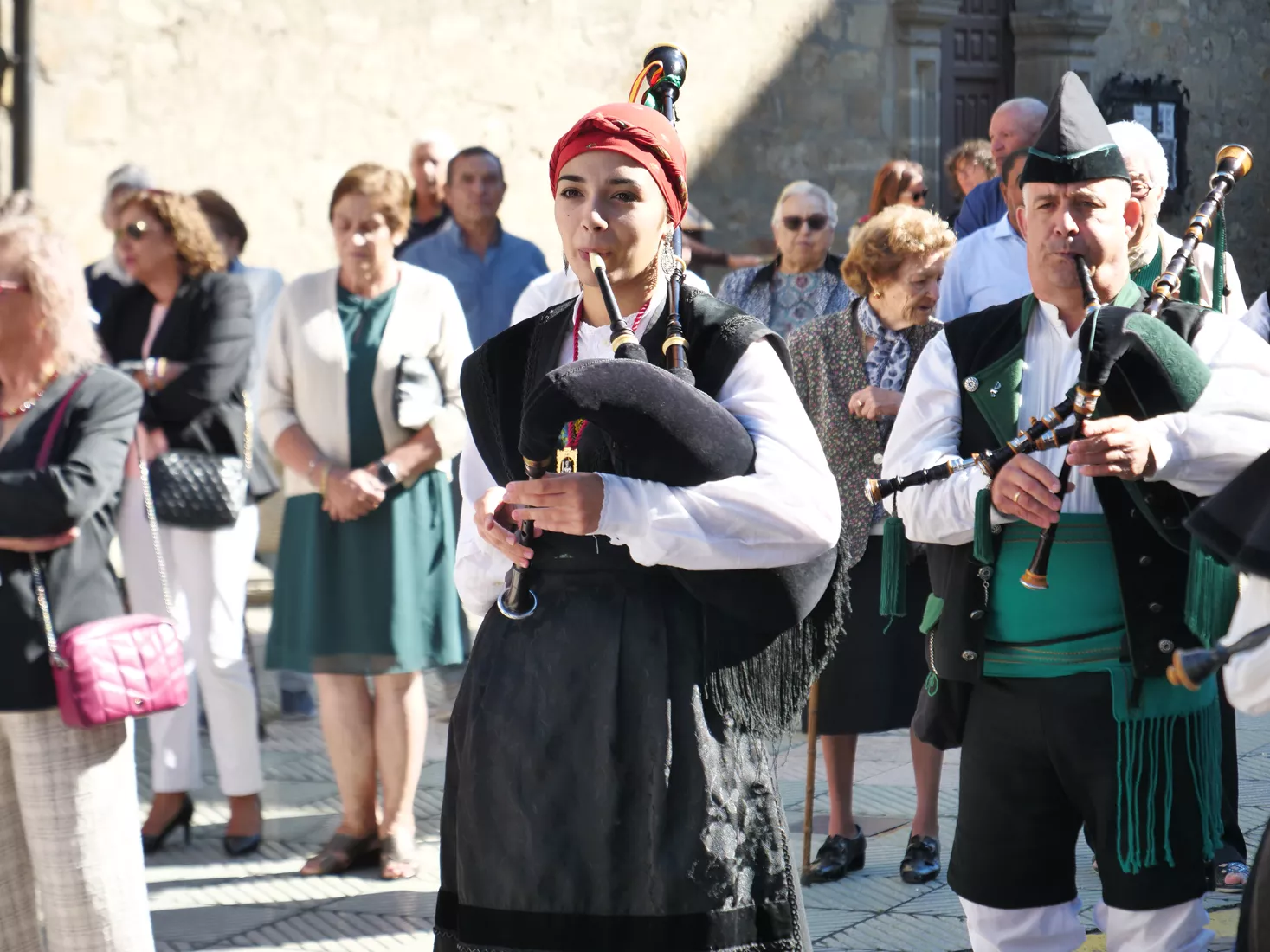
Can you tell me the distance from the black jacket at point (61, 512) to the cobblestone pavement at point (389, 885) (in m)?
1.14

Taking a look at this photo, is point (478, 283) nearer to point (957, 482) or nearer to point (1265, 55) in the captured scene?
point (957, 482)

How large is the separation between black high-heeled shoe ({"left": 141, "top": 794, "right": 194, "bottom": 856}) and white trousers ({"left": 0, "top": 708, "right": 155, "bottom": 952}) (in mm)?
1494

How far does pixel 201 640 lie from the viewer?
5.78 meters

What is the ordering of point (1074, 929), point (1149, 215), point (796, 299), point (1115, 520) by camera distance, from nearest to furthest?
point (1115, 520) → point (1074, 929) → point (1149, 215) → point (796, 299)

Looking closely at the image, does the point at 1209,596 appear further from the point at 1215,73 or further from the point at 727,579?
the point at 1215,73

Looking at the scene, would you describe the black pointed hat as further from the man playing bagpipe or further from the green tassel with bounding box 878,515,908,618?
the green tassel with bounding box 878,515,908,618

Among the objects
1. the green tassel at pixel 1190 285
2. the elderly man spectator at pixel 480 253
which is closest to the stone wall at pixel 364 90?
the elderly man spectator at pixel 480 253

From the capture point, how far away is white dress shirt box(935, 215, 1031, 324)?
5.40 m

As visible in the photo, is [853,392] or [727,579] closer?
[727,579]

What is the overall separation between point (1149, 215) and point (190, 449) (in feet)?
10.3

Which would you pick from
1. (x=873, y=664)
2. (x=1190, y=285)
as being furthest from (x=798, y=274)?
(x=1190, y=285)

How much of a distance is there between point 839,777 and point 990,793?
1.77 metres

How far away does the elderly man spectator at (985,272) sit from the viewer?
5.40 meters

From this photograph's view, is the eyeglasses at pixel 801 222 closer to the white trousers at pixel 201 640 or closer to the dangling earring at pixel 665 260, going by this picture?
A: the white trousers at pixel 201 640
